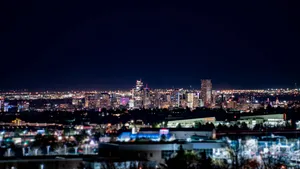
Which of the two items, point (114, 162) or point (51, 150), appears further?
point (51, 150)

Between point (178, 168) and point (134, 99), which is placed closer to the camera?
point (178, 168)

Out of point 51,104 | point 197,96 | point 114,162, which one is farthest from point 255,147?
point 51,104

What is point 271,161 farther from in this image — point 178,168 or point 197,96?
point 197,96

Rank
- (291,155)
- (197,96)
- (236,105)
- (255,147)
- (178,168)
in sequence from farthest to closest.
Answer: (197,96) < (236,105) < (255,147) < (291,155) < (178,168)

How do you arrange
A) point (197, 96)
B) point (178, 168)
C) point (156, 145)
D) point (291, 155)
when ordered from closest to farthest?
point (178, 168) < point (156, 145) < point (291, 155) < point (197, 96)

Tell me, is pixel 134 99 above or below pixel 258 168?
above

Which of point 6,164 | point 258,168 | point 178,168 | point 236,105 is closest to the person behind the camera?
point 178,168

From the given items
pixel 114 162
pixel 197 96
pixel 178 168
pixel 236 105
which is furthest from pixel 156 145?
pixel 197 96

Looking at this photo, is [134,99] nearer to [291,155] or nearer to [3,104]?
[3,104]

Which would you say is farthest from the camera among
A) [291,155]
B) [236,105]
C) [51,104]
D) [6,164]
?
[51,104]
